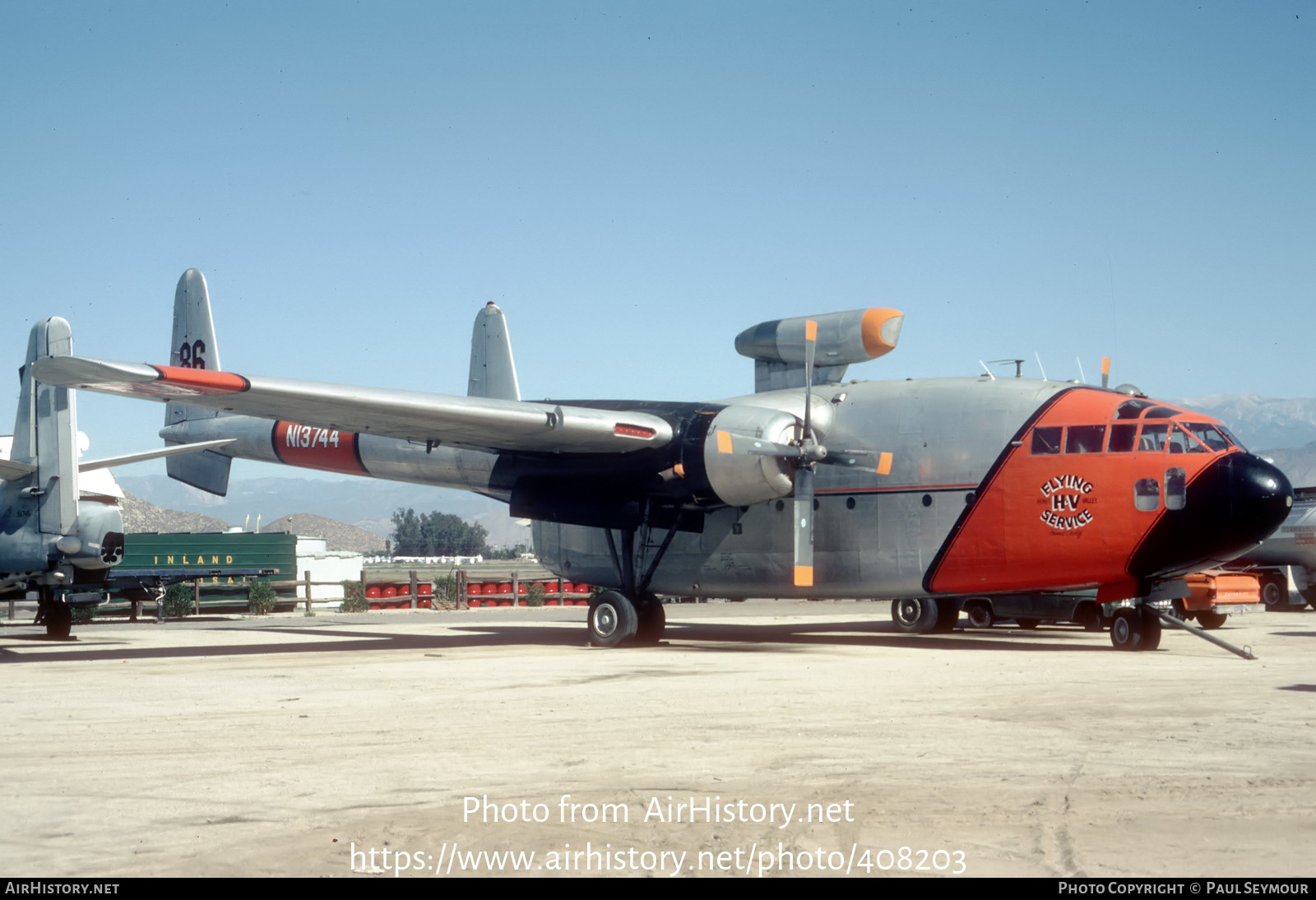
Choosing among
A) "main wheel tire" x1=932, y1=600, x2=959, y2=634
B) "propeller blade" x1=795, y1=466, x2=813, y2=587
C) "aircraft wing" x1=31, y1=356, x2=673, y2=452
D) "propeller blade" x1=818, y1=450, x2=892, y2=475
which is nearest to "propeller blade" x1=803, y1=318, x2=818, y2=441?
"propeller blade" x1=818, y1=450, x2=892, y2=475

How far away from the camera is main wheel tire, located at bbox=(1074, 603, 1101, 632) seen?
73.7 ft

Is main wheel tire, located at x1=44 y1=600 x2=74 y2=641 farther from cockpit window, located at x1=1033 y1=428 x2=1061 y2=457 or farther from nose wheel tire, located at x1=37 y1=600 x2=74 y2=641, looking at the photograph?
cockpit window, located at x1=1033 y1=428 x2=1061 y2=457

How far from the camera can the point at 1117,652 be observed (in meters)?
17.1

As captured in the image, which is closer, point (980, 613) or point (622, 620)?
point (622, 620)

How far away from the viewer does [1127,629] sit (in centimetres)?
1753

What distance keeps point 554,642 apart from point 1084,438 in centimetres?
970

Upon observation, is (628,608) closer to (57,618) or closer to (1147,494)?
(1147,494)

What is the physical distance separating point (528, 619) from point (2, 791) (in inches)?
944

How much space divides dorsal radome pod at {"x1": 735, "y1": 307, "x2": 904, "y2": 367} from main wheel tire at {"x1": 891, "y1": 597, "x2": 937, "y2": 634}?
5619mm

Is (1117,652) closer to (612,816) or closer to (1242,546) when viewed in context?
(1242,546)

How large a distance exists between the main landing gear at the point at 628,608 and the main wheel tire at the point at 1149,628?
24.0 ft

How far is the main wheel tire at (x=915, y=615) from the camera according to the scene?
23.2 meters

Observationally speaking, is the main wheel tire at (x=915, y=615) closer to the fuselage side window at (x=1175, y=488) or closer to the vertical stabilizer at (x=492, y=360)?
the fuselage side window at (x=1175, y=488)

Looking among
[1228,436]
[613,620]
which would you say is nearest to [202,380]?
[613,620]
